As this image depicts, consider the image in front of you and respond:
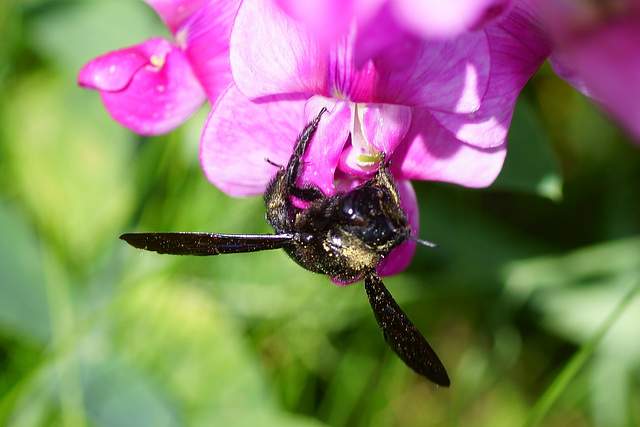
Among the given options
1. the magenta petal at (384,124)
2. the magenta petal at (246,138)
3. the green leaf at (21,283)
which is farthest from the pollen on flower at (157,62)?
the green leaf at (21,283)

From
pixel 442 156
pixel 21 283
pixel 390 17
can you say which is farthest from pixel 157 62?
pixel 21 283

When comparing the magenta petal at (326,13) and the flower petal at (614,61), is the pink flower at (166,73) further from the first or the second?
the flower petal at (614,61)

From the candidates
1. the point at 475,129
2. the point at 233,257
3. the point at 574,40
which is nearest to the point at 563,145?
the point at 233,257

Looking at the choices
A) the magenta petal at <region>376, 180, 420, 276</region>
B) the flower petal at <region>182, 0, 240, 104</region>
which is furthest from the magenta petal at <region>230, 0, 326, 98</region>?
the magenta petal at <region>376, 180, 420, 276</region>

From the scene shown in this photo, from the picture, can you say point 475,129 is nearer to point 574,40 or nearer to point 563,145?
point 574,40

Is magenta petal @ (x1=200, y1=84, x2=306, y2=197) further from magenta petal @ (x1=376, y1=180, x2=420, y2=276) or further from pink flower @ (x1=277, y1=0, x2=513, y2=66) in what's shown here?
pink flower @ (x1=277, y1=0, x2=513, y2=66)

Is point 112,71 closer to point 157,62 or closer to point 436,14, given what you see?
point 157,62
